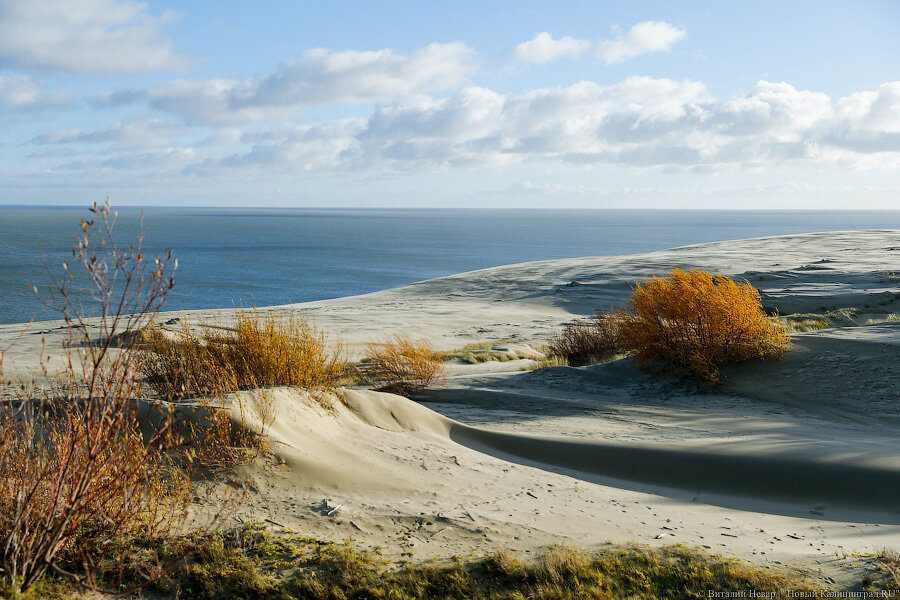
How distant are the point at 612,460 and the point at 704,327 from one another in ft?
16.8

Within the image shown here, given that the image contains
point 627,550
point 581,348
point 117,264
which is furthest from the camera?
point 581,348

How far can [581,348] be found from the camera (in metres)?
13.4

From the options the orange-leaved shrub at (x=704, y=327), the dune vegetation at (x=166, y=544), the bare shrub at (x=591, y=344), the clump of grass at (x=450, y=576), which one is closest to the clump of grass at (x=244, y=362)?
the dune vegetation at (x=166, y=544)

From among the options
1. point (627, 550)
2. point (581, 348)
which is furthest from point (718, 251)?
point (627, 550)

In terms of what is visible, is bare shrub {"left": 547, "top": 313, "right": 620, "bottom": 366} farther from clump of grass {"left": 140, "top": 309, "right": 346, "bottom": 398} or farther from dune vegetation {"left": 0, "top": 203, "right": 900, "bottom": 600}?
dune vegetation {"left": 0, "top": 203, "right": 900, "bottom": 600}

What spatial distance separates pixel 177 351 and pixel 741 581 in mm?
6624

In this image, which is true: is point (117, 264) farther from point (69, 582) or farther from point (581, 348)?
point (581, 348)

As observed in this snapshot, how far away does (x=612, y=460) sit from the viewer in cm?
639

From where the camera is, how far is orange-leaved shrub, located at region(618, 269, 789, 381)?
10.3 meters

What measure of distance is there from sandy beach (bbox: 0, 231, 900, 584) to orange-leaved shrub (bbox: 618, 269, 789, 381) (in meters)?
0.32

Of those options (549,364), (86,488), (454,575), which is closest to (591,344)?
(549,364)

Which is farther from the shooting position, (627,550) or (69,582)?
(627,550)

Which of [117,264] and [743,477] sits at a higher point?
[117,264]

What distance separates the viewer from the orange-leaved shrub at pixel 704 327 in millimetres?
10312
